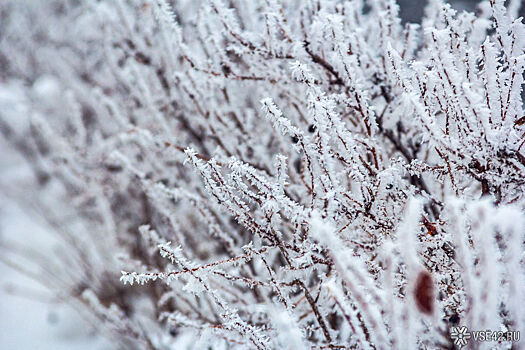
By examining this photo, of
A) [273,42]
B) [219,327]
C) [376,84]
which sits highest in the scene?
[273,42]

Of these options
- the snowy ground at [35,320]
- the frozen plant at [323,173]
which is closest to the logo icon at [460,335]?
the frozen plant at [323,173]

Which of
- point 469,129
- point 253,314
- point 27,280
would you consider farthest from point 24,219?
point 469,129

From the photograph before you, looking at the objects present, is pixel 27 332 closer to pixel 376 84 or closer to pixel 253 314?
pixel 253 314

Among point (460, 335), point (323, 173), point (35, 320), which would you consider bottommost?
point (460, 335)

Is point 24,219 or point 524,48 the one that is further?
point 24,219

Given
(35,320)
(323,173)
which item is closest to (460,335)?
(323,173)

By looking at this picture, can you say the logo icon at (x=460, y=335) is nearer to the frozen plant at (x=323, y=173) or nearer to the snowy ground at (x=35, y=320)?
the frozen plant at (x=323, y=173)

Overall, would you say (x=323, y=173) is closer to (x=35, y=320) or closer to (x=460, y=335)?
(x=460, y=335)

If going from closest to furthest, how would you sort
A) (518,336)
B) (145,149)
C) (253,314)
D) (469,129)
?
(518,336)
(469,129)
(253,314)
(145,149)
